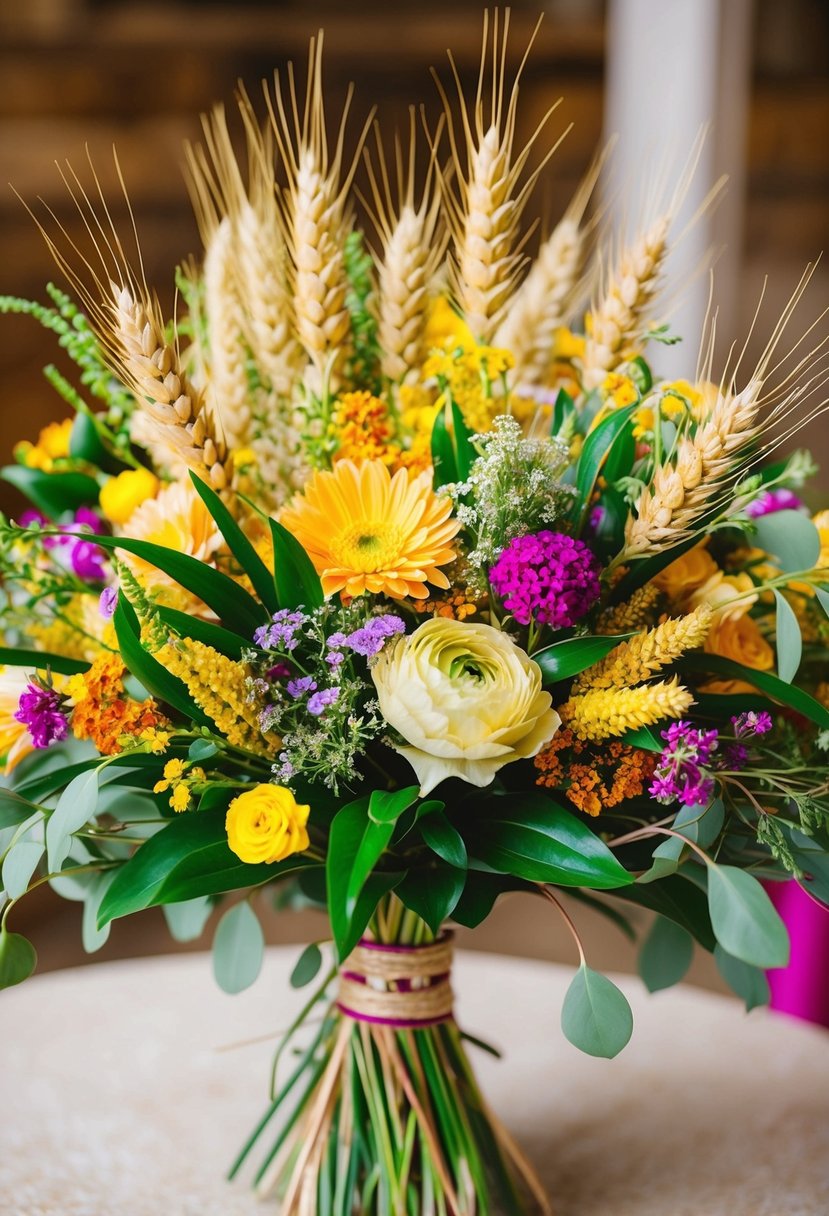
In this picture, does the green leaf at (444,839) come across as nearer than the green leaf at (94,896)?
Yes

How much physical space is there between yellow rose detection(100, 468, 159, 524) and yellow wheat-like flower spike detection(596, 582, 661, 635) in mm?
328

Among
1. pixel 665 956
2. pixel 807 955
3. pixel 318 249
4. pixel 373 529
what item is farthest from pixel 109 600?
pixel 807 955

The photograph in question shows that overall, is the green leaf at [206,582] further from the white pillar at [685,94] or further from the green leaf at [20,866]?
the white pillar at [685,94]

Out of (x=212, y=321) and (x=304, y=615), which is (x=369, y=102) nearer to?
(x=212, y=321)

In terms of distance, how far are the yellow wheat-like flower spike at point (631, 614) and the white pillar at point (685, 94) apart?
1.72 metres

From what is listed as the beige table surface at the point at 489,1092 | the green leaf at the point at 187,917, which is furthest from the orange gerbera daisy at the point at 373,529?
the beige table surface at the point at 489,1092

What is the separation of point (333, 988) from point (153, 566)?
2.80ft

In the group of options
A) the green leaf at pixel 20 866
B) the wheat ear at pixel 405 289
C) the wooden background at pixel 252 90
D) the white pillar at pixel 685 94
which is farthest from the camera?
the wooden background at pixel 252 90

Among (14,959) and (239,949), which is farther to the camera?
(239,949)

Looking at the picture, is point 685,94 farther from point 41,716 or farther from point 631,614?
point 41,716

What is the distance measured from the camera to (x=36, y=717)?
0.71 metres

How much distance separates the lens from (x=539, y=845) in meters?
0.69

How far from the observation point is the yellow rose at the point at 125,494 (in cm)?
84

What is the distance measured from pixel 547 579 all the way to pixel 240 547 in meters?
0.19
